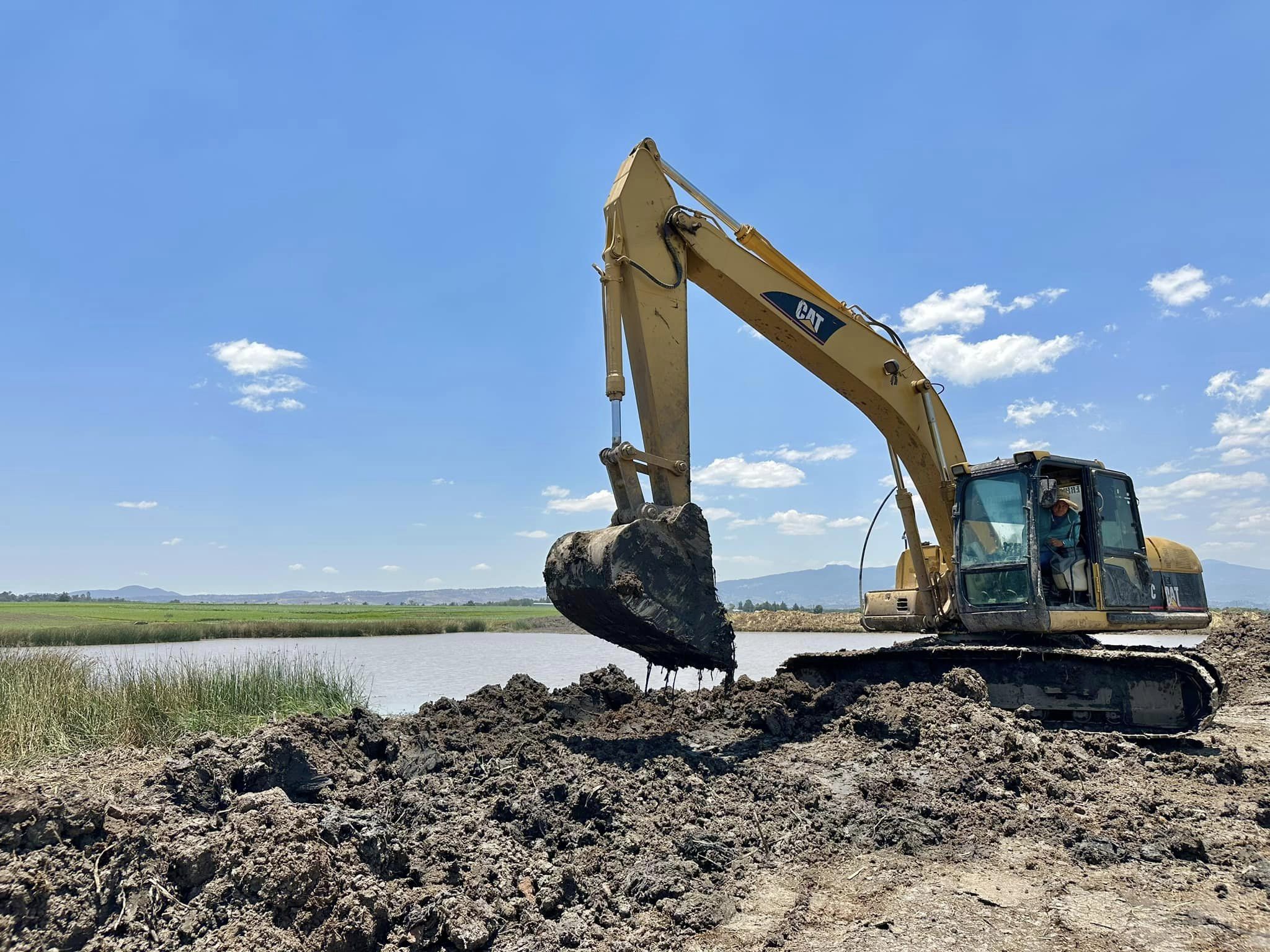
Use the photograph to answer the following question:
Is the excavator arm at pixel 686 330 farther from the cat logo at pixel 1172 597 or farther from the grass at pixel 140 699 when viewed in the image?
the grass at pixel 140 699

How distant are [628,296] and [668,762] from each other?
3.89 metres

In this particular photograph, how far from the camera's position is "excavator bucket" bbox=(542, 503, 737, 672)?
5.87 meters

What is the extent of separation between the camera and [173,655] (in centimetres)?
1041

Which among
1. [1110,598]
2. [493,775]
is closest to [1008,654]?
[1110,598]

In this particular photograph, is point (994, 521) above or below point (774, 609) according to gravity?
above

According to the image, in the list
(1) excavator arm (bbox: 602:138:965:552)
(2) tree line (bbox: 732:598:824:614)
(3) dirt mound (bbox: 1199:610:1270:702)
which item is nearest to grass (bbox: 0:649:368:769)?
(1) excavator arm (bbox: 602:138:965:552)

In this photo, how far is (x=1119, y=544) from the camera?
27.9 feet

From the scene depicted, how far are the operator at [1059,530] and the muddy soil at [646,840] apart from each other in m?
1.86

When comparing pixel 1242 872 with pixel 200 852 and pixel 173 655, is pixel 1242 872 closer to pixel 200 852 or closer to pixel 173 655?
pixel 200 852

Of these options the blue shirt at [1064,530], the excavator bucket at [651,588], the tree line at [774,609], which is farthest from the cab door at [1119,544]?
the tree line at [774,609]

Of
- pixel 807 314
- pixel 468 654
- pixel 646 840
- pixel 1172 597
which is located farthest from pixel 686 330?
pixel 468 654

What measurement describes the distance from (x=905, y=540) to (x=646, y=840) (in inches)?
221

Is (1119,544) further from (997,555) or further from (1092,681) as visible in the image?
(1092,681)

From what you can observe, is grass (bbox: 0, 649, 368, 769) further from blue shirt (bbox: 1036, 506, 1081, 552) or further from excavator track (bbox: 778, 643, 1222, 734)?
blue shirt (bbox: 1036, 506, 1081, 552)
